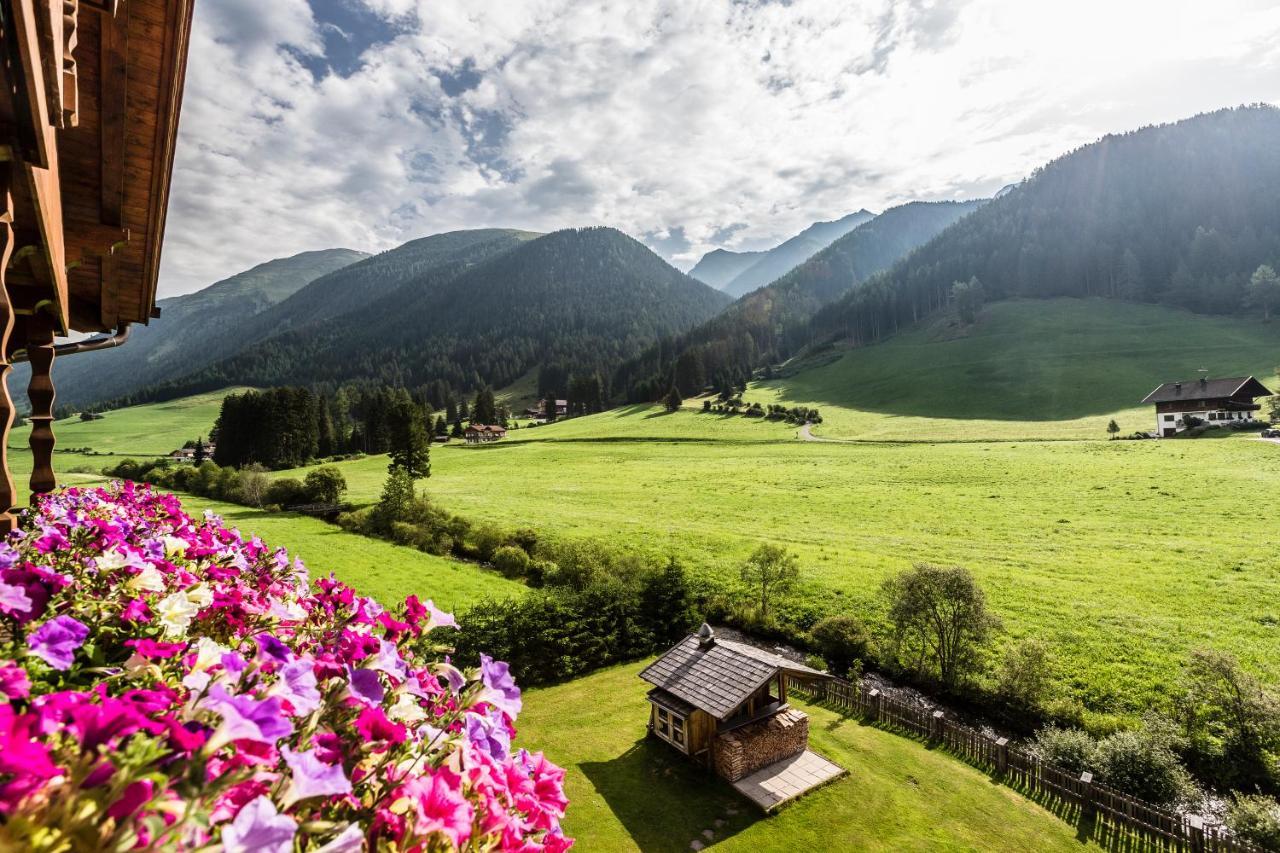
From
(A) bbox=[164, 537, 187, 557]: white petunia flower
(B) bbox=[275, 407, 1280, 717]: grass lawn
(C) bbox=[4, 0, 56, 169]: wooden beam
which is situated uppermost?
(C) bbox=[4, 0, 56, 169]: wooden beam

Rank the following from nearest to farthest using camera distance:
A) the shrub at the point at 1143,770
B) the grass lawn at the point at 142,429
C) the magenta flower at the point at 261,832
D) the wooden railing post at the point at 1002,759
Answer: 1. the magenta flower at the point at 261,832
2. the shrub at the point at 1143,770
3. the wooden railing post at the point at 1002,759
4. the grass lawn at the point at 142,429

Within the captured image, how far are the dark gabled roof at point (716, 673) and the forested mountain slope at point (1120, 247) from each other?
157 meters

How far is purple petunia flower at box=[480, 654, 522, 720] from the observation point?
7.73 feet

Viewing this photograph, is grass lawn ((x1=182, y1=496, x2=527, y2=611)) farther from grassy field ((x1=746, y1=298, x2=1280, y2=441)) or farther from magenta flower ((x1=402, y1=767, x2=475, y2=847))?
grassy field ((x1=746, y1=298, x2=1280, y2=441))

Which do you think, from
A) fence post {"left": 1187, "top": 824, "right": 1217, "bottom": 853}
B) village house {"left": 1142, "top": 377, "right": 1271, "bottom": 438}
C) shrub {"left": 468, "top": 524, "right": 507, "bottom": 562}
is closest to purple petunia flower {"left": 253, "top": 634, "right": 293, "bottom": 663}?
fence post {"left": 1187, "top": 824, "right": 1217, "bottom": 853}

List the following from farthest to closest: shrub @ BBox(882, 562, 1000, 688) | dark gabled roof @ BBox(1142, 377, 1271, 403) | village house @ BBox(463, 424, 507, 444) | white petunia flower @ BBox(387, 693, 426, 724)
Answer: village house @ BBox(463, 424, 507, 444), dark gabled roof @ BBox(1142, 377, 1271, 403), shrub @ BBox(882, 562, 1000, 688), white petunia flower @ BBox(387, 693, 426, 724)

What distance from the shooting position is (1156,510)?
3781 cm

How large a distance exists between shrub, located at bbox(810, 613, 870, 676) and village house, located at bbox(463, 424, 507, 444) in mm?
86793

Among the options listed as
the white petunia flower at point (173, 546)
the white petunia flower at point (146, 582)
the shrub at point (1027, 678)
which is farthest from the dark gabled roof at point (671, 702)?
the white petunia flower at point (146, 582)

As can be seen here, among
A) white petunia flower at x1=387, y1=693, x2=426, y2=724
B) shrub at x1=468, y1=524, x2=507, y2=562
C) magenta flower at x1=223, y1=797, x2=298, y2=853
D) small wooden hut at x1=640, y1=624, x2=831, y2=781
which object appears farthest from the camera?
shrub at x1=468, y1=524, x2=507, y2=562

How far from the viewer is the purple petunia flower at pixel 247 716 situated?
1.37 meters

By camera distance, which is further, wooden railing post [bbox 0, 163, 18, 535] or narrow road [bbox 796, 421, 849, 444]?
narrow road [bbox 796, 421, 849, 444]

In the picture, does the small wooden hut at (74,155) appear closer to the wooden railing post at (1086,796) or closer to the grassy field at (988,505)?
the wooden railing post at (1086,796)

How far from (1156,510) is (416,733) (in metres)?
50.3
